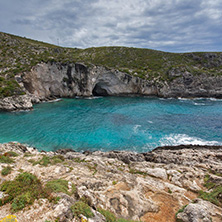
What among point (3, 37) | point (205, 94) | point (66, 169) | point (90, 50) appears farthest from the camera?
point (90, 50)

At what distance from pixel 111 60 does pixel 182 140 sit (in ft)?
202

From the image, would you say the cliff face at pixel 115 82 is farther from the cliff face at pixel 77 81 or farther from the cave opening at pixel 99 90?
the cave opening at pixel 99 90

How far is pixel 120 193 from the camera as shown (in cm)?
877

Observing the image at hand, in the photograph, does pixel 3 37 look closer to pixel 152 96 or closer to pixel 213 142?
pixel 152 96

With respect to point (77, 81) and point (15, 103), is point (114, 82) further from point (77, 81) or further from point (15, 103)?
point (15, 103)

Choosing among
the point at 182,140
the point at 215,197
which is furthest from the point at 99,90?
the point at 215,197

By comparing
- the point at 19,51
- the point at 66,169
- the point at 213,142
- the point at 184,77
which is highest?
the point at 19,51

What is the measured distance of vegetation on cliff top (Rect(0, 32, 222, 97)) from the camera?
47.3m

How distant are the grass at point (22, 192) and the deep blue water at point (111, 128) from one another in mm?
14448

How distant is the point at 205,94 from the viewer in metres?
57.1

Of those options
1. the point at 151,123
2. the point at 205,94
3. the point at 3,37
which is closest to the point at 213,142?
the point at 151,123

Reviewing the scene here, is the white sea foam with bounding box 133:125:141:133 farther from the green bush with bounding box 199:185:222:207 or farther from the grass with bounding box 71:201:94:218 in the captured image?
the grass with bounding box 71:201:94:218

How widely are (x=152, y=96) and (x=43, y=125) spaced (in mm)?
46385

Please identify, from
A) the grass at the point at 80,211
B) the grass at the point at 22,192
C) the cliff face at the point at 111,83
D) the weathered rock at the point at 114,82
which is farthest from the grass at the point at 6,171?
the weathered rock at the point at 114,82
